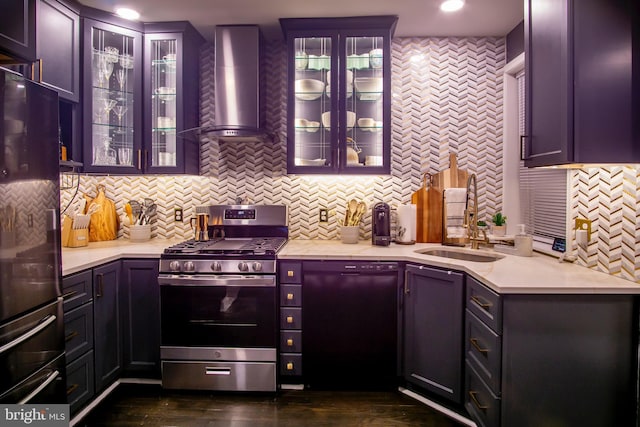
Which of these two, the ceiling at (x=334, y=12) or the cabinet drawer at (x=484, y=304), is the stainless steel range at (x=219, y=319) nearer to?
the cabinet drawer at (x=484, y=304)

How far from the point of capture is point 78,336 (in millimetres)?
2312

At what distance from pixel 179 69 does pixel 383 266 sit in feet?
6.80

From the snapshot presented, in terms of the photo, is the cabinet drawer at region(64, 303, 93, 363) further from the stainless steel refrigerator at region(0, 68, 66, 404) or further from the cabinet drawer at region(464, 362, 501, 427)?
the cabinet drawer at region(464, 362, 501, 427)

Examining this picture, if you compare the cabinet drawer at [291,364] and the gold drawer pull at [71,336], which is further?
the cabinet drawer at [291,364]

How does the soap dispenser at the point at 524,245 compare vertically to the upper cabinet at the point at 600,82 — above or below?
below

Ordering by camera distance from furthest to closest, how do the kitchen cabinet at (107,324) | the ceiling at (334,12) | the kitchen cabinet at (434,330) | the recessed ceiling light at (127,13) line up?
the recessed ceiling light at (127,13) < the ceiling at (334,12) < the kitchen cabinet at (107,324) < the kitchen cabinet at (434,330)

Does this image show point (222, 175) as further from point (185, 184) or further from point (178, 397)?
point (178, 397)

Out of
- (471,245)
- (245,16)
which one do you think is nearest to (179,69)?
(245,16)

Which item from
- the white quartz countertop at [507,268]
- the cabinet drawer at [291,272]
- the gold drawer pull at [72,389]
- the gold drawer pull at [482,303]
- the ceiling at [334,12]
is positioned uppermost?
the ceiling at [334,12]

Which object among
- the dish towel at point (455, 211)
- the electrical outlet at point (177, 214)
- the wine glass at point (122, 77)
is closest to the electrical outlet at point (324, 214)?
the dish towel at point (455, 211)

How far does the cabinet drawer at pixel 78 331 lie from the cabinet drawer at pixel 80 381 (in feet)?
0.15

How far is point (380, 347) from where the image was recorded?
2.70 metres

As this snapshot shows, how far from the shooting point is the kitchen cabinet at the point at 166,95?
3072 mm

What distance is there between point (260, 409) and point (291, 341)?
44 centimetres
